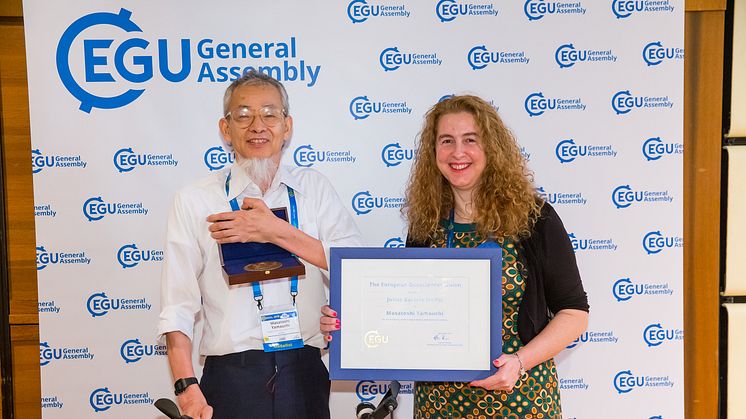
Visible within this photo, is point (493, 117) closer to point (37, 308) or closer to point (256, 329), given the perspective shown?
point (256, 329)

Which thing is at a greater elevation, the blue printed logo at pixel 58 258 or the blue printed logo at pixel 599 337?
the blue printed logo at pixel 58 258

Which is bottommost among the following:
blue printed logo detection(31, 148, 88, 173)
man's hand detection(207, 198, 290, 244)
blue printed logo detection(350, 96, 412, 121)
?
man's hand detection(207, 198, 290, 244)

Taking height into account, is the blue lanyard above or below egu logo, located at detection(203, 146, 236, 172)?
below

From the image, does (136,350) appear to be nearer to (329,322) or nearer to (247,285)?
(247,285)

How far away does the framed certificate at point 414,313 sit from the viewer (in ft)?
6.79

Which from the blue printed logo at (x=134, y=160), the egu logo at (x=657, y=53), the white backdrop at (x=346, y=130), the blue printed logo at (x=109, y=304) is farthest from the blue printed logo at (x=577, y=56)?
the blue printed logo at (x=109, y=304)

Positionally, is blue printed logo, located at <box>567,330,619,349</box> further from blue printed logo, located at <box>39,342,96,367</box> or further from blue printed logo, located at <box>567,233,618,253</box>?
blue printed logo, located at <box>39,342,96,367</box>

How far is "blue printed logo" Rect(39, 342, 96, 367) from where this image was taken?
10.7 ft

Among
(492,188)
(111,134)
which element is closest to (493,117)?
(492,188)

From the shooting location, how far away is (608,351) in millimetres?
3357

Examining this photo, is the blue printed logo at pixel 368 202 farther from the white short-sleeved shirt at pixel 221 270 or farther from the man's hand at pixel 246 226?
the man's hand at pixel 246 226

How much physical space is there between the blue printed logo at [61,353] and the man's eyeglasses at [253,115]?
1.89m

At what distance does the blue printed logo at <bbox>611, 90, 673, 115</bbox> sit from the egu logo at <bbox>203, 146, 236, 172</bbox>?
2.29m

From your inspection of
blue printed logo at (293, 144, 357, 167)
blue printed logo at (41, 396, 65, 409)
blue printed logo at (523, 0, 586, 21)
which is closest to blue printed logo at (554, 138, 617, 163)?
blue printed logo at (523, 0, 586, 21)
